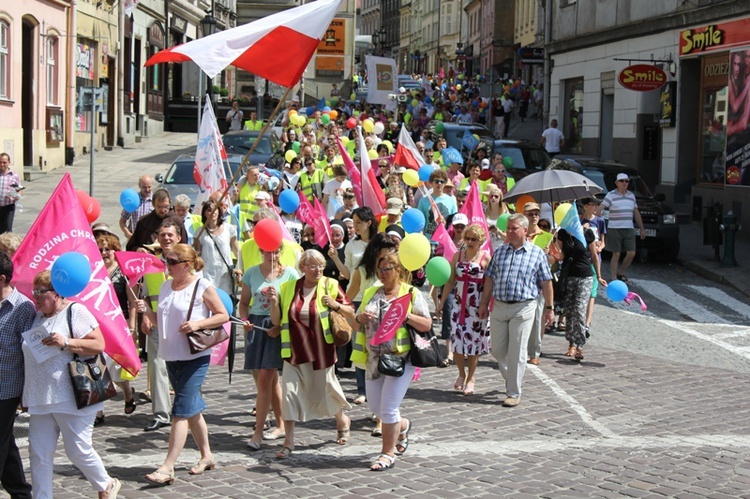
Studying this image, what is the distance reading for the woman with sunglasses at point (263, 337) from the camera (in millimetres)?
8234

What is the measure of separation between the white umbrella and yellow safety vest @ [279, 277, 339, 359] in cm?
524

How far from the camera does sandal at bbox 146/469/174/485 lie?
7172 mm

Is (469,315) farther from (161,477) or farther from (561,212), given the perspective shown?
(161,477)

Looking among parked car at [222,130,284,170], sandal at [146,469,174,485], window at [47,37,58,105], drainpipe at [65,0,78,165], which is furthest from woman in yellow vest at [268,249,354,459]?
drainpipe at [65,0,78,165]

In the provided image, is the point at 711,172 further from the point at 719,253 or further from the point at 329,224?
the point at 329,224

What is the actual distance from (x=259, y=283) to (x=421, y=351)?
4.84 ft

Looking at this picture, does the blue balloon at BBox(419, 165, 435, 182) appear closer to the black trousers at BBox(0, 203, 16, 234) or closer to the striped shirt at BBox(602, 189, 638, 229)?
the striped shirt at BBox(602, 189, 638, 229)

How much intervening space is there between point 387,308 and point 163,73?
3811cm

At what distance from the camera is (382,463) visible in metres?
7.70

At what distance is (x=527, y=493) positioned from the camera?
7258 millimetres

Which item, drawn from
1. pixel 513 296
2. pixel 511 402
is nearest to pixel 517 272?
pixel 513 296

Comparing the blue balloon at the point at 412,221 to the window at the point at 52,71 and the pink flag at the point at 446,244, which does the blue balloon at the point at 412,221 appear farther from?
the window at the point at 52,71

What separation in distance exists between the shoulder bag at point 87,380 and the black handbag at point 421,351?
2246mm

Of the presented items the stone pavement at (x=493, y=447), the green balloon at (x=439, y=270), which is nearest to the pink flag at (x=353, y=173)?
the stone pavement at (x=493, y=447)
